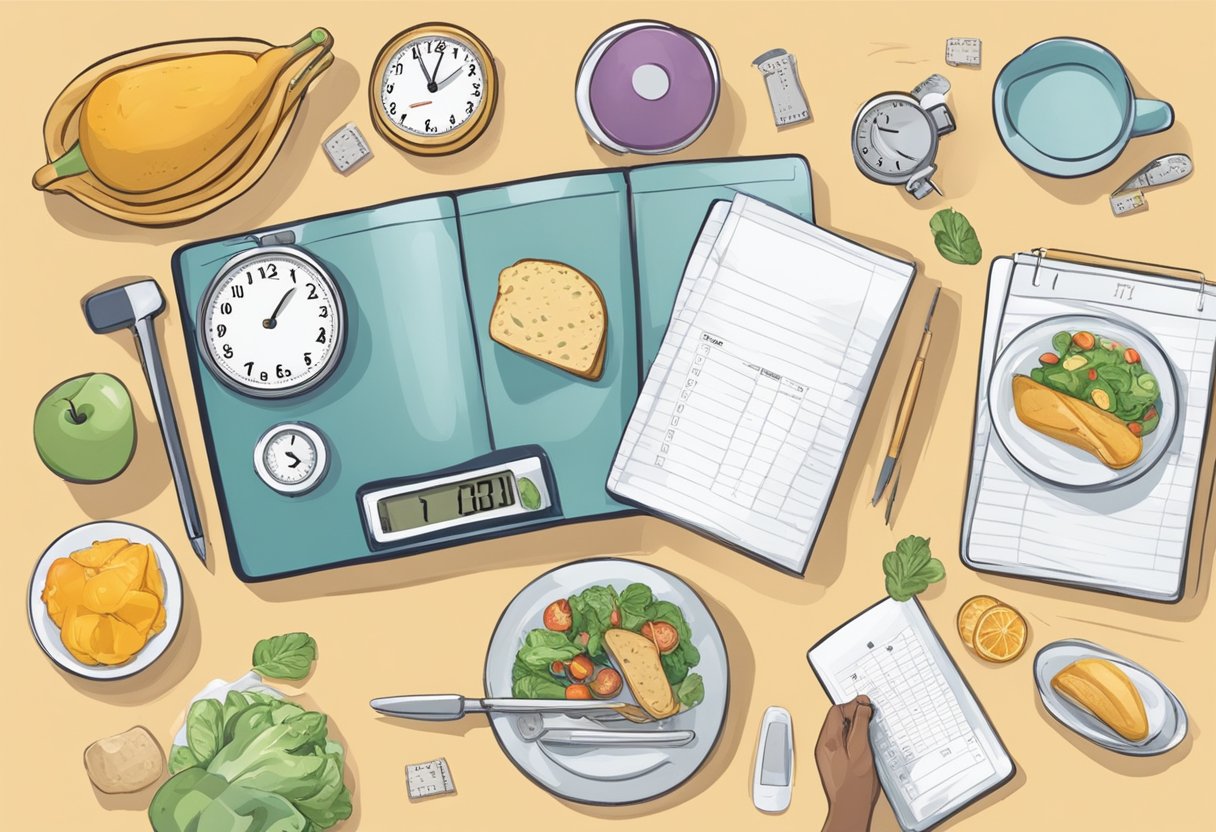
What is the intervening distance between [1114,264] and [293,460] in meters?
1.40

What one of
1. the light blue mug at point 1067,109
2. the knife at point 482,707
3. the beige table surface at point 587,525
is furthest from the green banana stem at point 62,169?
the light blue mug at point 1067,109

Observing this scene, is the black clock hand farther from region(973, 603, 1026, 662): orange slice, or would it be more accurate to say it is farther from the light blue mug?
region(973, 603, 1026, 662): orange slice

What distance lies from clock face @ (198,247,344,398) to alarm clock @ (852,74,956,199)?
0.90 metres

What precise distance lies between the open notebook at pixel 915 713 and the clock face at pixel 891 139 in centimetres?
72

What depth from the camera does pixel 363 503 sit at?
1580 mm

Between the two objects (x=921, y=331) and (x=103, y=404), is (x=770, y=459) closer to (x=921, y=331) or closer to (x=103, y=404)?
(x=921, y=331)

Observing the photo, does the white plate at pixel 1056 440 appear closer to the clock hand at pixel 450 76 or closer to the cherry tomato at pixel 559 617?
the cherry tomato at pixel 559 617

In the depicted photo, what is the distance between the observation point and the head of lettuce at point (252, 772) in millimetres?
1457

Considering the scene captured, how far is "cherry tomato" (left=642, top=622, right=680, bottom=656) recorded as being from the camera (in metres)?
1.53

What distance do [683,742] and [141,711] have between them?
928mm

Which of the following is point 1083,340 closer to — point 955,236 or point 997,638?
point 955,236

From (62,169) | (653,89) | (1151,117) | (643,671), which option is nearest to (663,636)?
(643,671)

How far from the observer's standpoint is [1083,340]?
152cm

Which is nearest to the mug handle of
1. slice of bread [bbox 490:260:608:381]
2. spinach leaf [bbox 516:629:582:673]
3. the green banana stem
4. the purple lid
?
the purple lid
